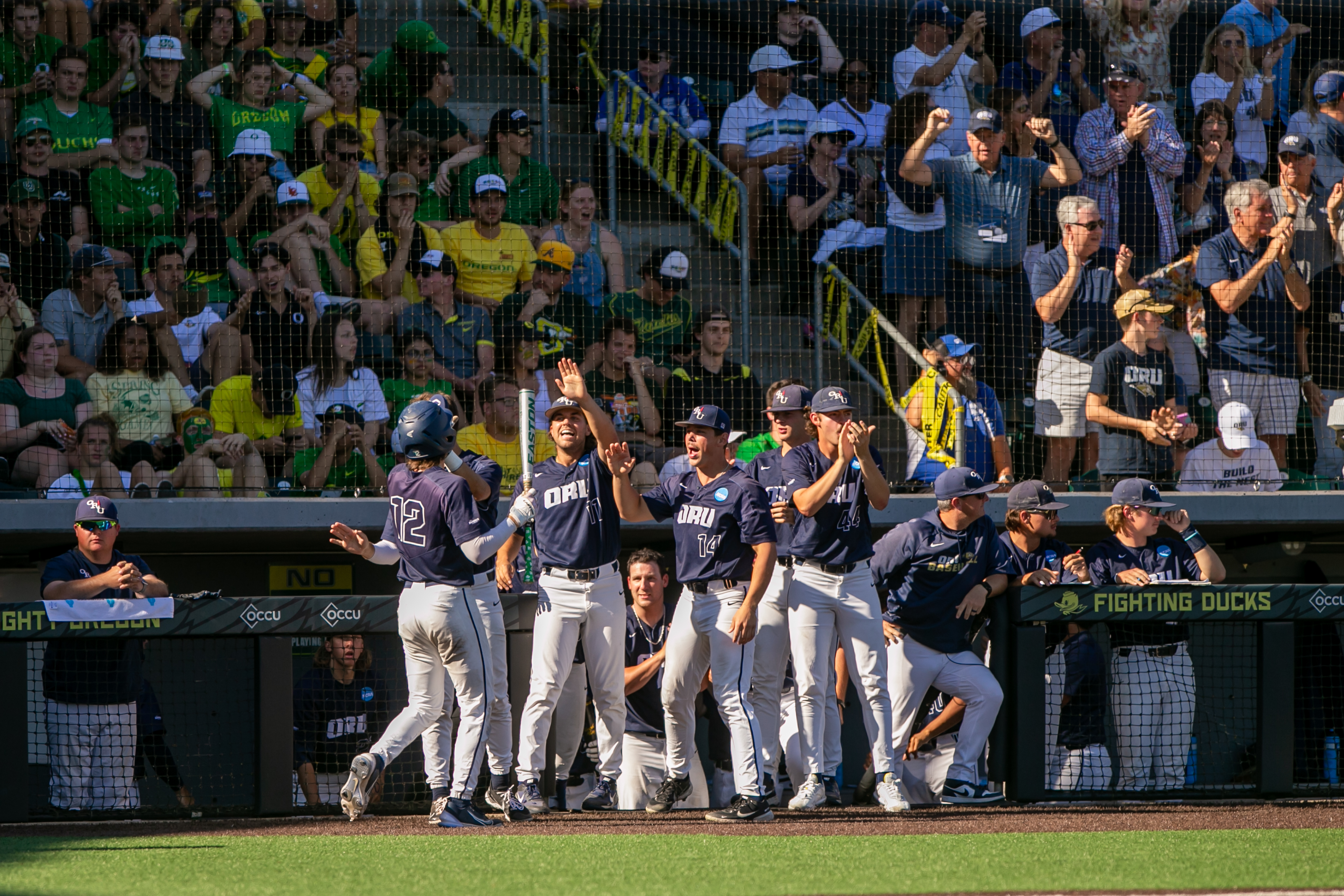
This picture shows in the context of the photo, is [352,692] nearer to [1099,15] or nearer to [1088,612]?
[1088,612]

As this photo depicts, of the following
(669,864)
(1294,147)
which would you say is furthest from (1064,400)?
(669,864)

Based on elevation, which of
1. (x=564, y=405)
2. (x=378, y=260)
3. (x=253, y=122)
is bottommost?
(x=564, y=405)

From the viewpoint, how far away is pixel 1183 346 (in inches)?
357

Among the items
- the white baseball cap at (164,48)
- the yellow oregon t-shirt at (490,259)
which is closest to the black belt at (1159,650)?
the yellow oregon t-shirt at (490,259)

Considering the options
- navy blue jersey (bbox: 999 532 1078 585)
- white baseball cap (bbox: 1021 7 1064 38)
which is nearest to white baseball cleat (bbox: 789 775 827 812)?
navy blue jersey (bbox: 999 532 1078 585)

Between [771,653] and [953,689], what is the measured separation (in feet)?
2.60

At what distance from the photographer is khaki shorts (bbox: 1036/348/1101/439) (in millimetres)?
8672

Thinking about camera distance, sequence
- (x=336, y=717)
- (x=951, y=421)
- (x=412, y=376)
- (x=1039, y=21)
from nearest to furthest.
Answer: (x=336, y=717)
(x=412, y=376)
(x=951, y=421)
(x=1039, y=21)

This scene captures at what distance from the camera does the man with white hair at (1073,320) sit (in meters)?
8.67

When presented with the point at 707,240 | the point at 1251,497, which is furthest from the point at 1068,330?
the point at 707,240

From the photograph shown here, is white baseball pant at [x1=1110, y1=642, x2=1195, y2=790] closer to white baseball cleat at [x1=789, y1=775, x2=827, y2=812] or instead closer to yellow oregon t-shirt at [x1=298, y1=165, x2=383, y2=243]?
white baseball cleat at [x1=789, y1=775, x2=827, y2=812]

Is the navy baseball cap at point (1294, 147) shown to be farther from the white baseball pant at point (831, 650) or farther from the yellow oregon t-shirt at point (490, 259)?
the white baseball pant at point (831, 650)

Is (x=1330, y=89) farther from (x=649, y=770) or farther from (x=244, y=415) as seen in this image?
(x=244, y=415)

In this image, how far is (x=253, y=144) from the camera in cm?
877
